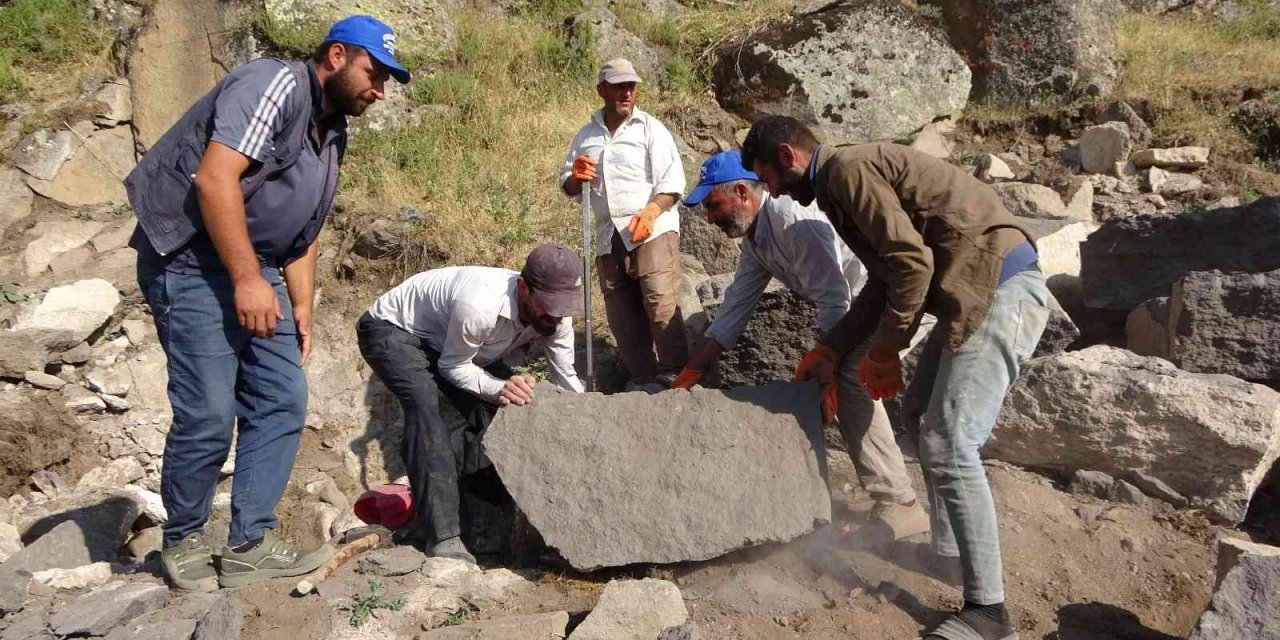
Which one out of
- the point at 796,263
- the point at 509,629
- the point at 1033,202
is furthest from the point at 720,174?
the point at 1033,202

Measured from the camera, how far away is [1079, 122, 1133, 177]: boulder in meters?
7.57

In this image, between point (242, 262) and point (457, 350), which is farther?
point (457, 350)

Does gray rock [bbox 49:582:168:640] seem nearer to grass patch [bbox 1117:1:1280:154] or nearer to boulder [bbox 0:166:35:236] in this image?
boulder [bbox 0:166:35:236]

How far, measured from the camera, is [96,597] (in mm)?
3035

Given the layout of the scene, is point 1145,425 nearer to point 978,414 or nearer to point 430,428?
point 978,414

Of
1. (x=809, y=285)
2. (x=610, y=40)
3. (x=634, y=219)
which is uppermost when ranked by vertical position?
(x=610, y=40)

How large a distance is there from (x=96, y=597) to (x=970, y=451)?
2.93m

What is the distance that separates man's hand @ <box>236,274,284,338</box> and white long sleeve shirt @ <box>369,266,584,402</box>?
2.84 feet

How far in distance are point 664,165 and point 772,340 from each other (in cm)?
114

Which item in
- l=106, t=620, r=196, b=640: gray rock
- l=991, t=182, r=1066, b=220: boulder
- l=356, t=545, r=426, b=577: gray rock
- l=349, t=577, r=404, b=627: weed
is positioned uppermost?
l=991, t=182, r=1066, b=220: boulder

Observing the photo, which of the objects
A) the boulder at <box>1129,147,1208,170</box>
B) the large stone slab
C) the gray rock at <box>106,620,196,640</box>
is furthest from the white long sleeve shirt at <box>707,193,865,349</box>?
the boulder at <box>1129,147,1208,170</box>

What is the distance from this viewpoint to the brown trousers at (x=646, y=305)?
477cm

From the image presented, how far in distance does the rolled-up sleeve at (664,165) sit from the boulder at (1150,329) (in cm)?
249

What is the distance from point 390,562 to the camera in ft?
11.0
